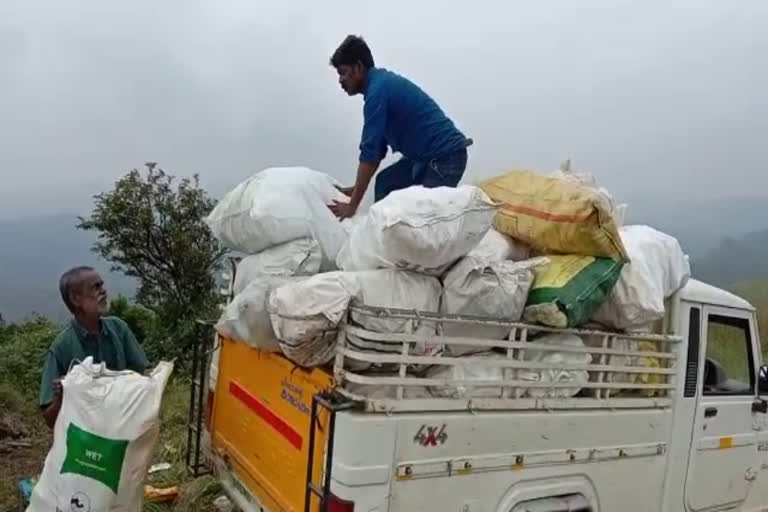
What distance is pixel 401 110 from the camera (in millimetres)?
4422

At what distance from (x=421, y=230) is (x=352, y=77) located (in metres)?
1.85

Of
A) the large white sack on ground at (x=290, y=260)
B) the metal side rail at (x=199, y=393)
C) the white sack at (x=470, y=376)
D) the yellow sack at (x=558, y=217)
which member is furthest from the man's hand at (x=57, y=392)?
the yellow sack at (x=558, y=217)

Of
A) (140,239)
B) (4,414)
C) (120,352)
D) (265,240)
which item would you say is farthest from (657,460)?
(140,239)

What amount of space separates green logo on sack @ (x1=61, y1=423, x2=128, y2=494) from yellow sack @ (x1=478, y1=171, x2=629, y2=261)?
2080mm

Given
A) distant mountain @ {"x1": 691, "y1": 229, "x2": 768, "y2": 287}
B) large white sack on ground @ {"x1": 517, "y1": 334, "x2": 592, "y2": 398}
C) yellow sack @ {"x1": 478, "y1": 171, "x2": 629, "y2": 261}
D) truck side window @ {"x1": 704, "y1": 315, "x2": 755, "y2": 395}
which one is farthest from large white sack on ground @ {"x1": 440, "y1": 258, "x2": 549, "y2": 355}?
distant mountain @ {"x1": 691, "y1": 229, "x2": 768, "y2": 287}

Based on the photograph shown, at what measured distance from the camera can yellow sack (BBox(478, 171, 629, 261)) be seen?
3375mm

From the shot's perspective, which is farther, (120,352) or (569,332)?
(120,352)

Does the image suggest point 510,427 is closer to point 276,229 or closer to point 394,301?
point 394,301

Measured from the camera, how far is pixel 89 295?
3.69 meters

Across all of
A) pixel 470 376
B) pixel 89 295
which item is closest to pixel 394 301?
pixel 470 376

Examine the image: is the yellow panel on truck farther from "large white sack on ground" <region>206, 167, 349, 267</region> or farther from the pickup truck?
"large white sack on ground" <region>206, 167, 349, 267</region>

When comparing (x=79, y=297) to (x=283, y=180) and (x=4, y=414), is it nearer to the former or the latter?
(x=283, y=180)

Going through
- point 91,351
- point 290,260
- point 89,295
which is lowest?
point 91,351

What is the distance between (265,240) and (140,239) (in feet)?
21.2
